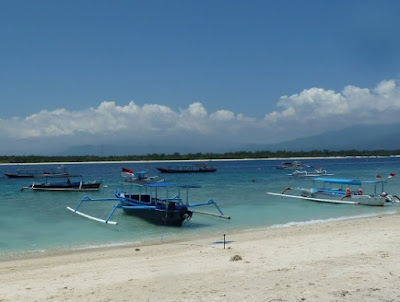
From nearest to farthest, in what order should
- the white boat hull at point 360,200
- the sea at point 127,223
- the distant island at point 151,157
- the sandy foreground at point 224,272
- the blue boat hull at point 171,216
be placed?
1. the sandy foreground at point 224,272
2. the sea at point 127,223
3. the blue boat hull at point 171,216
4. the white boat hull at point 360,200
5. the distant island at point 151,157

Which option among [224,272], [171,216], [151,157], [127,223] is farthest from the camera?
[151,157]

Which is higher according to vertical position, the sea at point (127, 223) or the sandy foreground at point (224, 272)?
the sandy foreground at point (224, 272)

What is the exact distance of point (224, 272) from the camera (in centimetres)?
914

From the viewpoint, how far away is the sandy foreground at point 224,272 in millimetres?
7570

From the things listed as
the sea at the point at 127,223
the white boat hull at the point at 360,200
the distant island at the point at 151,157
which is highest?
the distant island at the point at 151,157

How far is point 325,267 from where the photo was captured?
9.27 m

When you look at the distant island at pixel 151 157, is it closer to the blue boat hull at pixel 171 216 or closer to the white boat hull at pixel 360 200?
the white boat hull at pixel 360 200

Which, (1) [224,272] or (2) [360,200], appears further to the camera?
(2) [360,200]

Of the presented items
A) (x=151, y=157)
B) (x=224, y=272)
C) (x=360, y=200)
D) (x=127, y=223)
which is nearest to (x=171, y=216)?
(x=127, y=223)

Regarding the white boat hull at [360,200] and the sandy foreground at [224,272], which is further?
the white boat hull at [360,200]

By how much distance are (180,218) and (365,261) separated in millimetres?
9834

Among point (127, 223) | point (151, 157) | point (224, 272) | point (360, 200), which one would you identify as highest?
point (151, 157)

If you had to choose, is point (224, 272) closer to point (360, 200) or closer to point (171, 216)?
point (171, 216)

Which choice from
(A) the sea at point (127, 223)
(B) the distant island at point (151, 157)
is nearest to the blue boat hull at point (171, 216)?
(A) the sea at point (127, 223)
